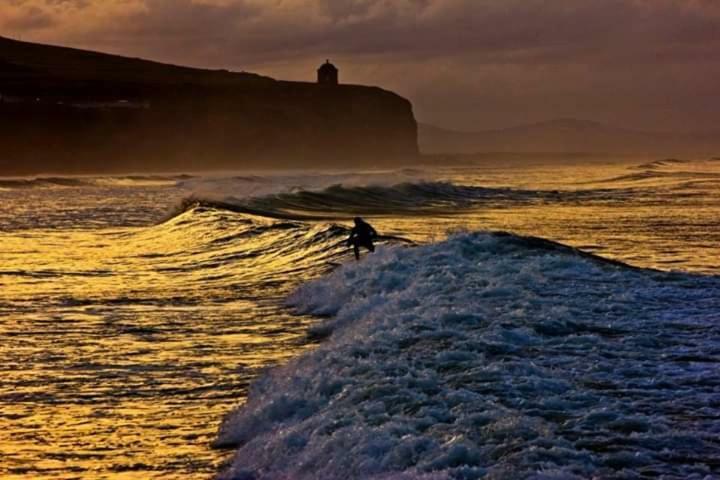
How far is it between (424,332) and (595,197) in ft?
146

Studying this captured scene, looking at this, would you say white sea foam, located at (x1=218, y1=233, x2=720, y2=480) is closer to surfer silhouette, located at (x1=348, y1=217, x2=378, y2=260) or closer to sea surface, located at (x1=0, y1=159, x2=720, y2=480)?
sea surface, located at (x1=0, y1=159, x2=720, y2=480)

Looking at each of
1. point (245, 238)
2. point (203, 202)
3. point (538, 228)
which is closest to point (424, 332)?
point (245, 238)

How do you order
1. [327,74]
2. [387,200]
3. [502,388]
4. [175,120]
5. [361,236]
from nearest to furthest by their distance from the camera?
1. [502,388]
2. [361,236]
3. [387,200]
4. [175,120]
5. [327,74]

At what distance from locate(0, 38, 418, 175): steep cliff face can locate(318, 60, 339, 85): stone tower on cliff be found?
15.4 feet

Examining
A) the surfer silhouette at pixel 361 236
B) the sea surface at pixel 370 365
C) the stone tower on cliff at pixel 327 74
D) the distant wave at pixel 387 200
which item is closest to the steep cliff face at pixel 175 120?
the stone tower on cliff at pixel 327 74

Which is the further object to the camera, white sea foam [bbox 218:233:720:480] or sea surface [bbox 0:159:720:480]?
sea surface [bbox 0:159:720:480]

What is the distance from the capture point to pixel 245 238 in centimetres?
3166

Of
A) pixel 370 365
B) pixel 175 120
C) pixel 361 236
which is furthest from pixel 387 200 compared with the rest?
pixel 175 120

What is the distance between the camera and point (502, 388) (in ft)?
32.5

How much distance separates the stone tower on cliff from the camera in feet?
625

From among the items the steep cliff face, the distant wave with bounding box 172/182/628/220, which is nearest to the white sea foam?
the distant wave with bounding box 172/182/628/220

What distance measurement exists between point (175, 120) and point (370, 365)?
15584cm

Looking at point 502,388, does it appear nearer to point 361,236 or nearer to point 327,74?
point 361,236

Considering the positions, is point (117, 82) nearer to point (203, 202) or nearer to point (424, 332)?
point (203, 202)
